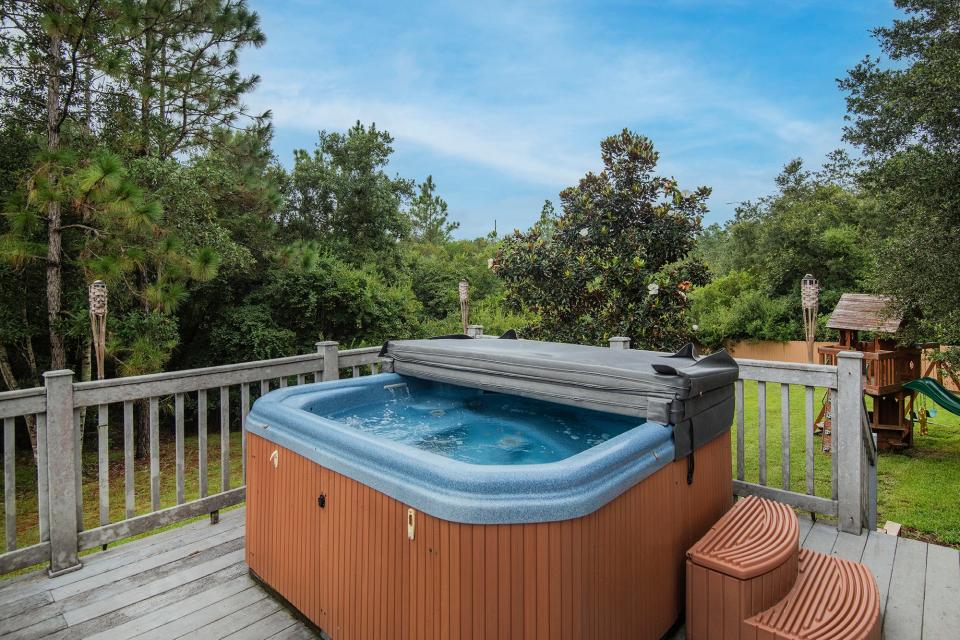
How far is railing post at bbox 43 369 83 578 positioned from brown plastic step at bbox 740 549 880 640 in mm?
2729

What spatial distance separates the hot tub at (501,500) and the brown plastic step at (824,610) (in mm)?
297

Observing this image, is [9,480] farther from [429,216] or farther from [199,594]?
[429,216]

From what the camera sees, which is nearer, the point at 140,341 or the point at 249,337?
the point at 140,341

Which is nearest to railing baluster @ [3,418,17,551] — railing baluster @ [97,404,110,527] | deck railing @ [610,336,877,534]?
railing baluster @ [97,404,110,527]

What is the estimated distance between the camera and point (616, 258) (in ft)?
16.0

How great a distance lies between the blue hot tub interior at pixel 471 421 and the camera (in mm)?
2426

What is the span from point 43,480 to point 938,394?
24.0 ft

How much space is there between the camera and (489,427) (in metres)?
2.82

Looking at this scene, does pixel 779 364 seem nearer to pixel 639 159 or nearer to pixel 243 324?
pixel 639 159

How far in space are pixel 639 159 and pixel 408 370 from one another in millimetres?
3334

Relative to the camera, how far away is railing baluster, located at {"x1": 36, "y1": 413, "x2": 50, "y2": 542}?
226 cm

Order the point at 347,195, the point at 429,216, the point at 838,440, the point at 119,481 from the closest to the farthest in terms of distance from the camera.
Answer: the point at 838,440
the point at 119,481
the point at 347,195
the point at 429,216

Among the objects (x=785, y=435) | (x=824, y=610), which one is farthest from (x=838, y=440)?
(x=824, y=610)

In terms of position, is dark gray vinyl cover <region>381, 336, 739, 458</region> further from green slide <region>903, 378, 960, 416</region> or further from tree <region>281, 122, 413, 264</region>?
tree <region>281, 122, 413, 264</region>
